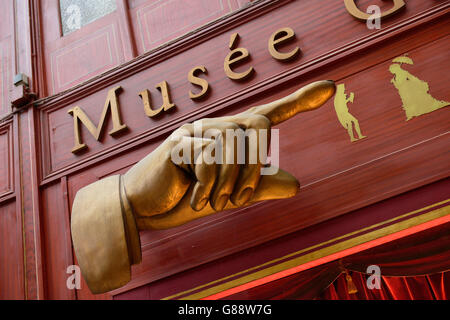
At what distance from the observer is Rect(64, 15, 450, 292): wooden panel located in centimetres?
163

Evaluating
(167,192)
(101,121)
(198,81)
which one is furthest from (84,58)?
(167,192)

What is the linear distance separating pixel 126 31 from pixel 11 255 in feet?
3.95

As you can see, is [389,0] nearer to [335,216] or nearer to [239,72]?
[239,72]

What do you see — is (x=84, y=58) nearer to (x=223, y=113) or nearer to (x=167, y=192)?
(x=223, y=113)

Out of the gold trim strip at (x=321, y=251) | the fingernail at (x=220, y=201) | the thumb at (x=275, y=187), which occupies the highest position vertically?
the thumb at (x=275, y=187)

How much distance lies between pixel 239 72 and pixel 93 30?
0.99m

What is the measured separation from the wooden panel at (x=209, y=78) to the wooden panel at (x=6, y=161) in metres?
0.20

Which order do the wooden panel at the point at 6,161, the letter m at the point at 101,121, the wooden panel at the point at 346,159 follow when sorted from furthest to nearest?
the wooden panel at the point at 6,161 → the letter m at the point at 101,121 → the wooden panel at the point at 346,159

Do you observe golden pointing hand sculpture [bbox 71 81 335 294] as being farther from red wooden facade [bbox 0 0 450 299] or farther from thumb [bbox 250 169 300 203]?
red wooden facade [bbox 0 0 450 299]

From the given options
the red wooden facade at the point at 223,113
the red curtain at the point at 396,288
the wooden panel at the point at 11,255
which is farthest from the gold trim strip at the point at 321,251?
the wooden panel at the point at 11,255

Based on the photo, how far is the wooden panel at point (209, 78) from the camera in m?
1.91

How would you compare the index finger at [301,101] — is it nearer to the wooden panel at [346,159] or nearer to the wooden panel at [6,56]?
the wooden panel at [346,159]

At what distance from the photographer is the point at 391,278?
83.7 inches
